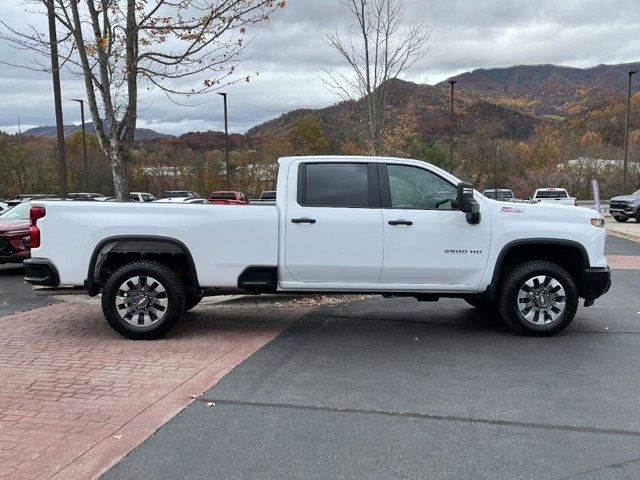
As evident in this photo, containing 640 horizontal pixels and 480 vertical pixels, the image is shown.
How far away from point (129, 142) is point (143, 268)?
3930 mm

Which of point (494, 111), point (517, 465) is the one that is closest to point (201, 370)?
point (517, 465)

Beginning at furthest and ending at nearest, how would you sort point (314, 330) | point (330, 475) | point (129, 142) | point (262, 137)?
point (262, 137) → point (129, 142) → point (314, 330) → point (330, 475)

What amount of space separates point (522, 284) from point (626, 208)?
21574 mm

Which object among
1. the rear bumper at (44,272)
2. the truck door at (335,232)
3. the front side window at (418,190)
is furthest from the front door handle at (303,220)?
the rear bumper at (44,272)

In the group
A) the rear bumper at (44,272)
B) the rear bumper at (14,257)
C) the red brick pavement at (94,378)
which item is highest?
the rear bumper at (44,272)

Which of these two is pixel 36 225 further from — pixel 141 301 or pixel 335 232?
pixel 335 232

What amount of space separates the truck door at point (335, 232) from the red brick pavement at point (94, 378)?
1009 mm

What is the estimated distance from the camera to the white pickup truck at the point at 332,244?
19.8 ft

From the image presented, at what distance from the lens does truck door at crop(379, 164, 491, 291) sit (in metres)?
6.01

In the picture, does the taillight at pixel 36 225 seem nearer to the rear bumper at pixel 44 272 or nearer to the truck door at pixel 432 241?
the rear bumper at pixel 44 272

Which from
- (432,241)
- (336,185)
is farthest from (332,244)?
(432,241)

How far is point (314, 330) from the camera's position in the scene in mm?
6684

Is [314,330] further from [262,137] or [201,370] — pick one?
[262,137]

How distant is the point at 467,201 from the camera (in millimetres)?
5848
